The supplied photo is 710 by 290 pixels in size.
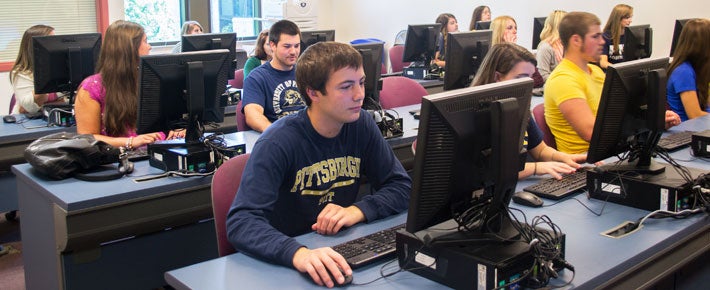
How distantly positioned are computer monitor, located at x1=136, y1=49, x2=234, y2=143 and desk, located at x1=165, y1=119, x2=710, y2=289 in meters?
0.98

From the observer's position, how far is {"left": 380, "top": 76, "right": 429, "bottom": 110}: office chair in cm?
430

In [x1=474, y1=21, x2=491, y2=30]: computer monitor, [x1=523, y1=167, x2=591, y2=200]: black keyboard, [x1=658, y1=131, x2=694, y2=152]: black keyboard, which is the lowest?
[x1=523, y1=167, x2=591, y2=200]: black keyboard

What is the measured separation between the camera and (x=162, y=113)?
2.70 metres

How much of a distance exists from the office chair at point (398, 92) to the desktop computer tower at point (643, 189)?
2093mm

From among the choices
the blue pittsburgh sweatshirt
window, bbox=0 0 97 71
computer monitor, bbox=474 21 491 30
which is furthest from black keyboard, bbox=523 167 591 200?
window, bbox=0 0 97 71

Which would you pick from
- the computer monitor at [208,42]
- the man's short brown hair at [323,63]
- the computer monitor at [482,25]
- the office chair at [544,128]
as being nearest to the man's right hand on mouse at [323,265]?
the man's short brown hair at [323,63]

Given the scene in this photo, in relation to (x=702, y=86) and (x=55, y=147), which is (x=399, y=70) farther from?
(x=55, y=147)

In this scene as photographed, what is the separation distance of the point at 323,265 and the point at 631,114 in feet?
3.96

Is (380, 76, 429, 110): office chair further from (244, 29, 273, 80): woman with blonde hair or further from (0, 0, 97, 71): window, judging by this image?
(0, 0, 97, 71): window

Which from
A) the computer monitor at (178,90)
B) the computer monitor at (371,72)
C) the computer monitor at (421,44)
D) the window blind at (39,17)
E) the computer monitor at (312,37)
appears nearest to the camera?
the computer monitor at (178,90)

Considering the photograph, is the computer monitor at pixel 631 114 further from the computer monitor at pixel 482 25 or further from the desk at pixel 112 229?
the computer monitor at pixel 482 25

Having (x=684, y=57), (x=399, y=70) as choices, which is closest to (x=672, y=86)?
(x=684, y=57)

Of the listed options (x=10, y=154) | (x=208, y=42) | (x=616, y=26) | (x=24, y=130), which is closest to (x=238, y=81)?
(x=208, y=42)

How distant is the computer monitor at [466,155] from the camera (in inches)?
59.4
